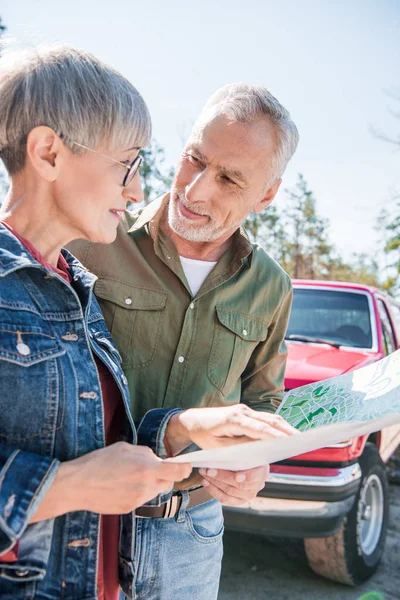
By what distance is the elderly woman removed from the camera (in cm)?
104

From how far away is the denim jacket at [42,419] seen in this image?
39.6 inches

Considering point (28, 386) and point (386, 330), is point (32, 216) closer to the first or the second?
point (28, 386)

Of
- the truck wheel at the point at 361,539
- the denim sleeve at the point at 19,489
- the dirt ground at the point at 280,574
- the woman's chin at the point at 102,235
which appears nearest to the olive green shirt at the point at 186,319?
the woman's chin at the point at 102,235

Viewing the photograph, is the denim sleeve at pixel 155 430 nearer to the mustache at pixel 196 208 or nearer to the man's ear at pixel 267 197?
the mustache at pixel 196 208

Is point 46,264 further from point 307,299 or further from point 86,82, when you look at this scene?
point 307,299

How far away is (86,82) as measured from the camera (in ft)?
3.93

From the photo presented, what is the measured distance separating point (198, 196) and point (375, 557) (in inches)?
124

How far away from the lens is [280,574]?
3.92 m

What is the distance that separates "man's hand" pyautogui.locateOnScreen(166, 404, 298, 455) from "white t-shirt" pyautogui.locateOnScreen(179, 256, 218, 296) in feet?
1.99

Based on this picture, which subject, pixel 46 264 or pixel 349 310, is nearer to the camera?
pixel 46 264

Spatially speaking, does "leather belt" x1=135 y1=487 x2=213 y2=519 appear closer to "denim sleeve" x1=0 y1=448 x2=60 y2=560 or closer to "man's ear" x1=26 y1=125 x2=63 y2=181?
"denim sleeve" x1=0 y1=448 x2=60 y2=560

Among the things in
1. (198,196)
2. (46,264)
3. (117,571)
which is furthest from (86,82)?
(117,571)

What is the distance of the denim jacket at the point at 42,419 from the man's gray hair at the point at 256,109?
3.85 ft

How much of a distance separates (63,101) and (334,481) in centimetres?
290
